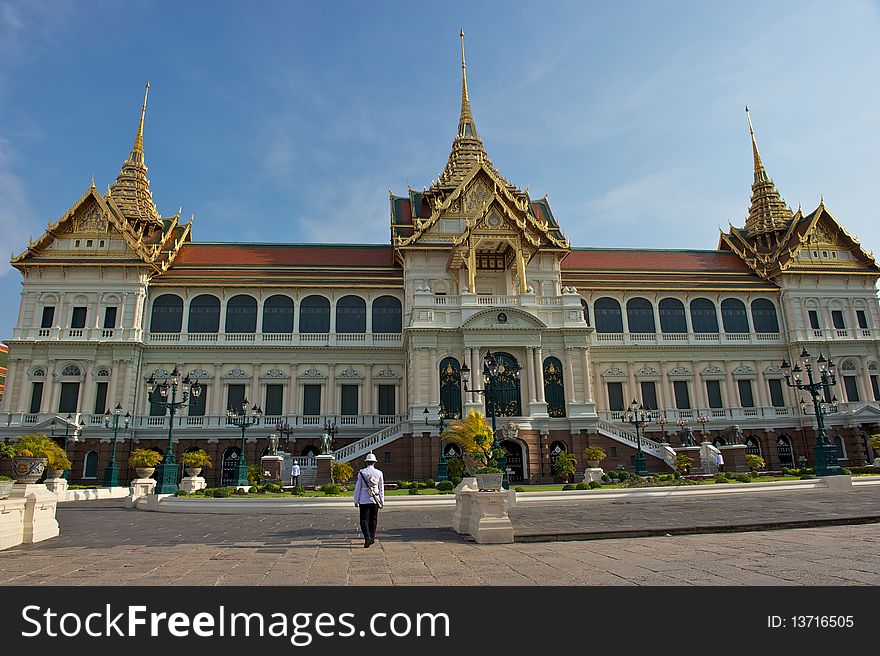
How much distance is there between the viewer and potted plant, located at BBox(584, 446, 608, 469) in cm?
3045

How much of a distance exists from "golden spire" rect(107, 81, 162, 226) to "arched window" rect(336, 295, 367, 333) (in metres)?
17.1

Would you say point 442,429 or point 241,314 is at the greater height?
point 241,314

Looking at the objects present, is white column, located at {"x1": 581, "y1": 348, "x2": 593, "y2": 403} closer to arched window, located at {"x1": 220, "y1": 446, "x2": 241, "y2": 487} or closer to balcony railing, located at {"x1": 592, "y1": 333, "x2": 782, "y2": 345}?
balcony railing, located at {"x1": 592, "y1": 333, "x2": 782, "y2": 345}

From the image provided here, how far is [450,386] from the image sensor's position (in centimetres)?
3381

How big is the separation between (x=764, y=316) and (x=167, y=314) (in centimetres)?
4010

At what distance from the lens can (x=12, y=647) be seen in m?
4.50

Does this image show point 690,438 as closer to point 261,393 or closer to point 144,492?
point 261,393

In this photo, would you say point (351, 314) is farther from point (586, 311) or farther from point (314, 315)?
point (586, 311)

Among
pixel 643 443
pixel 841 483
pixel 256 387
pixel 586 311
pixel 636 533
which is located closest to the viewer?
pixel 636 533

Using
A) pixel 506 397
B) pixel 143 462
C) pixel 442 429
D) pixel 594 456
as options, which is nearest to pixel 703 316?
pixel 594 456

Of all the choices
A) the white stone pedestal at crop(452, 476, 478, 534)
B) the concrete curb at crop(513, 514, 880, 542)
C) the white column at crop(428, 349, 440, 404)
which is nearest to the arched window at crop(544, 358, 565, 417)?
the white column at crop(428, 349, 440, 404)

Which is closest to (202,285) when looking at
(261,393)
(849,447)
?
(261,393)

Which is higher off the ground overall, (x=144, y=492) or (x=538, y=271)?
(x=538, y=271)

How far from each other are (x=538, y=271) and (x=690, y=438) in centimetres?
1383
